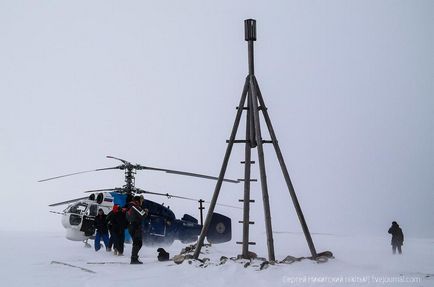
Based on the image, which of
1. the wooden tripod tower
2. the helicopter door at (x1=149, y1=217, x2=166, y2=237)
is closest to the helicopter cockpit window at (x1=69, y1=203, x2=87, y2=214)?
the helicopter door at (x1=149, y1=217, x2=166, y2=237)

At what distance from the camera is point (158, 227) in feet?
61.2

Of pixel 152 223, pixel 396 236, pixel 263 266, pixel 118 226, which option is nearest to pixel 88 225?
pixel 152 223

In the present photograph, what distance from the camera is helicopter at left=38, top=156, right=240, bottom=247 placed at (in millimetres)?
16639

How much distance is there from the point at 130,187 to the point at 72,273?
25.1ft

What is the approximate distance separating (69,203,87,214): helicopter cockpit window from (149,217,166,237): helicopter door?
3.06 meters

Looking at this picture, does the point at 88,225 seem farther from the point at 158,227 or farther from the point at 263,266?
the point at 263,266

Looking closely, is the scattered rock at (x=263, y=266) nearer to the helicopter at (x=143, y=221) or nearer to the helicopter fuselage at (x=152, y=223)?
the helicopter at (x=143, y=221)

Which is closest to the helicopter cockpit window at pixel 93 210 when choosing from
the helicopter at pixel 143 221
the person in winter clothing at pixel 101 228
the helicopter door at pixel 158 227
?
the helicopter at pixel 143 221

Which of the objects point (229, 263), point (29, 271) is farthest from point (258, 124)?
point (29, 271)

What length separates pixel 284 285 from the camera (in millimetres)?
7344

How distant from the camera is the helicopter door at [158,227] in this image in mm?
18344

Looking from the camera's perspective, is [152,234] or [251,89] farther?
[152,234]

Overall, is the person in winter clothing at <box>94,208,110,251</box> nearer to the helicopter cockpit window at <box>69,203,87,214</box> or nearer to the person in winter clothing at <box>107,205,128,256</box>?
the person in winter clothing at <box>107,205,128,256</box>

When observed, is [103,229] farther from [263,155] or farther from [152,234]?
[263,155]
